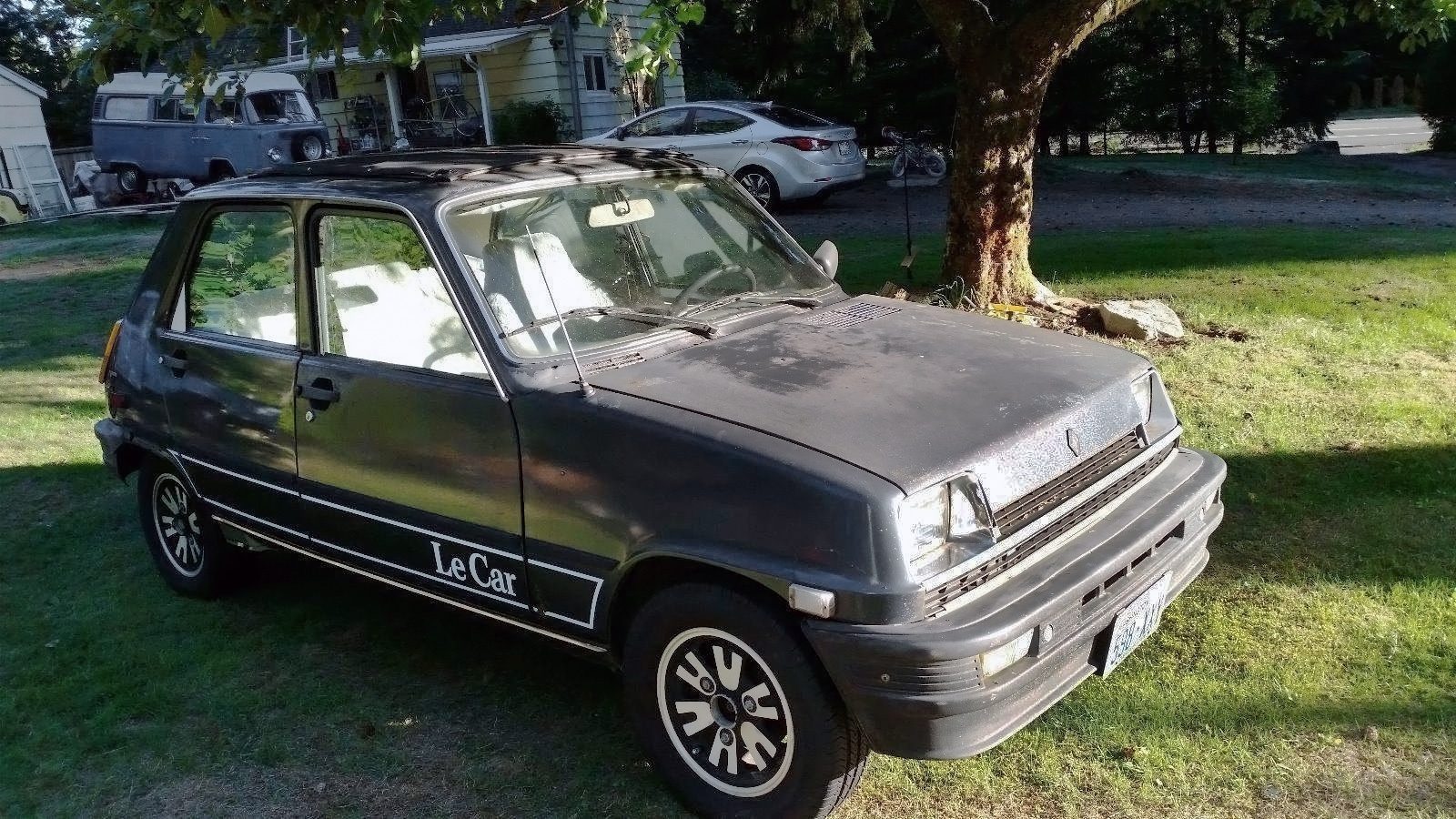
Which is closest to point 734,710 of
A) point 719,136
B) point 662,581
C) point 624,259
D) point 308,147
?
point 662,581

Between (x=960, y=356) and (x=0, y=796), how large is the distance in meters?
3.36

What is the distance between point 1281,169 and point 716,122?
30.7 ft

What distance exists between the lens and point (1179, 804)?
10.3ft

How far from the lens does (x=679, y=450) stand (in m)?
2.91

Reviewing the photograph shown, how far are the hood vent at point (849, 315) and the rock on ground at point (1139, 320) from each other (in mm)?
3778

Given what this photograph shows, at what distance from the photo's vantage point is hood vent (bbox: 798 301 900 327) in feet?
12.6

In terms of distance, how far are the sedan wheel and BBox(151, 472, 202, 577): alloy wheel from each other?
10.7 m

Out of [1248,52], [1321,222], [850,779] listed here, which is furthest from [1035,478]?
[1248,52]

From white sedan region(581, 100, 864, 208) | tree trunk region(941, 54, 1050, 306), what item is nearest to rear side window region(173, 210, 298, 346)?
tree trunk region(941, 54, 1050, 306)

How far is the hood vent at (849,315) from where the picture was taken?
12.6 ft

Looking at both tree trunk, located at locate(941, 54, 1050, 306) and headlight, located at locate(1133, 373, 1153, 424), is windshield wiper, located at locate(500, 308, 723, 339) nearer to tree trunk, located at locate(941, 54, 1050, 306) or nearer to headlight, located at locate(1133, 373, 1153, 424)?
headlight, located at locate(1133, 373, 1153, 424)

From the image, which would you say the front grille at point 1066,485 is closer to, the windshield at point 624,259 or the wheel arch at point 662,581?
the wheel arch at point 662,581

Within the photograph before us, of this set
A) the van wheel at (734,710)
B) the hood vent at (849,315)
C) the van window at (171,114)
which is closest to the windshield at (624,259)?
the hood vent at (849,315)

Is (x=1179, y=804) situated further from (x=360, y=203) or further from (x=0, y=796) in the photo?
(x=0, y=796)
